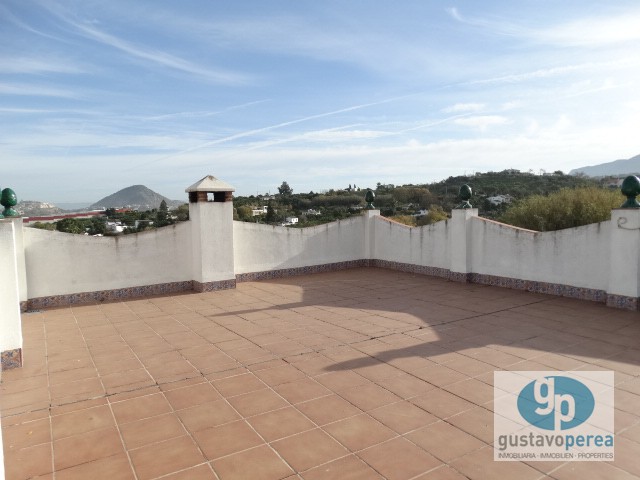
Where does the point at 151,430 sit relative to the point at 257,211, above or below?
below

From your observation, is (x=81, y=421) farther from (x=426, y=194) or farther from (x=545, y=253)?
(x=426, y=194)

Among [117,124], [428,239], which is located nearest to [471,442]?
[428,239]

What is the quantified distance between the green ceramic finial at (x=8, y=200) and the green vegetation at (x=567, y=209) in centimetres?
1449

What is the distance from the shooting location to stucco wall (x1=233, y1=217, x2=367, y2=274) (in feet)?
29.0

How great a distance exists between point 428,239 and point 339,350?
16.8ft

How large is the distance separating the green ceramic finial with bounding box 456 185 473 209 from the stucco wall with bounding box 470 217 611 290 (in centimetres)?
32

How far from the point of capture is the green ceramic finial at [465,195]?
8.24 meters

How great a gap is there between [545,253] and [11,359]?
7.42 m

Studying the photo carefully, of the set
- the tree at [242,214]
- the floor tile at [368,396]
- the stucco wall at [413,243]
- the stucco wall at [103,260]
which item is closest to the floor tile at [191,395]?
the floor tile at [368,396]

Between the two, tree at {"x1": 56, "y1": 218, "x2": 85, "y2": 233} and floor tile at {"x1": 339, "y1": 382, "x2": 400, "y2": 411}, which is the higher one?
tree at {"x1": 56, "y1": 218, "x2": 85, "y2": 233}

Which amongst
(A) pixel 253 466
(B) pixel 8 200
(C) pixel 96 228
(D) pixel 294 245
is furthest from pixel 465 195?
(C) pixel 96 228

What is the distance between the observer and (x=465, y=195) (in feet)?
27.2

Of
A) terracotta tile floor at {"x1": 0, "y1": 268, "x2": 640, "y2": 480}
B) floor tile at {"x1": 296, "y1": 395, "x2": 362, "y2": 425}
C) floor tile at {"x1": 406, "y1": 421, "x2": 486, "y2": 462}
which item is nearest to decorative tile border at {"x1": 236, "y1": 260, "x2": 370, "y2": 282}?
terracotta tile floor at {"x1": 0, "y1": 268, "x2": 640, "y2": 480}

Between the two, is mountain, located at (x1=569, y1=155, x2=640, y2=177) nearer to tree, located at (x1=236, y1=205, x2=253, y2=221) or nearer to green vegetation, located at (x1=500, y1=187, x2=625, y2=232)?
green vegetation, located at (x1=500, y1=187, x2=625, y2=232)
